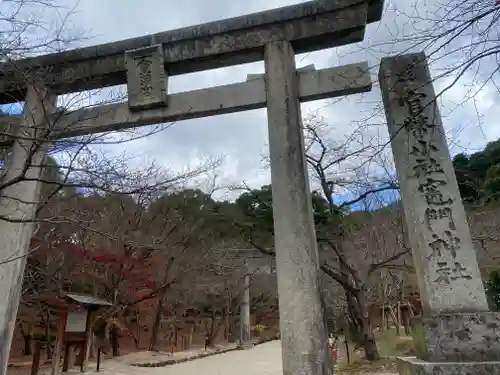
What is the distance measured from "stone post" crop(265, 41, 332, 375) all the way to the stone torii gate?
14 millimetres

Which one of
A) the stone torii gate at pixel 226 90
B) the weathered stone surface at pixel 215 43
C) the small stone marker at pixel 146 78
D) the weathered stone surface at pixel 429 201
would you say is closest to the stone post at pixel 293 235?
the stone torii gate at pixel 226 90

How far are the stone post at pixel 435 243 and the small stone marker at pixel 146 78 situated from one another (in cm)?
333

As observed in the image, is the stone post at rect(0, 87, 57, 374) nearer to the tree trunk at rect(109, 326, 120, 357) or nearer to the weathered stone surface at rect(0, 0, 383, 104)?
the weathered stone surface at rect(0, 0, 383, 104)

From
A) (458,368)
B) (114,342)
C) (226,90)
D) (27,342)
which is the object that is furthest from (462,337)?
(27,342)

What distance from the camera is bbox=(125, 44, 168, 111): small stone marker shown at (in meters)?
6.17

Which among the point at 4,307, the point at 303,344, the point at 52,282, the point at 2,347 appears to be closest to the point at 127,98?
the point at 4,307

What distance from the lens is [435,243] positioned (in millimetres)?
4234

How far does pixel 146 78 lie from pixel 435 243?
4.81 m

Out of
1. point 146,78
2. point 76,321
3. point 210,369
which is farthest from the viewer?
point 210,369

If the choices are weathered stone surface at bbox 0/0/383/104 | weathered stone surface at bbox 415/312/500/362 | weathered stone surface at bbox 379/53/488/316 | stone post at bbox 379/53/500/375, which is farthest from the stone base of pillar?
weathered stone surface at bbox 0/0/383/104

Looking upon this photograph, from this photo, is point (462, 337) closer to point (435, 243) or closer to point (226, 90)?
point (435, 243)

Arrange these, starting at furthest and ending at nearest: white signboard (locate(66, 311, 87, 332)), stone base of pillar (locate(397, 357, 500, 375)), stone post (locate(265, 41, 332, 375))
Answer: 1. white signboard (locate(66, 311, 87, 332))
2. stone post (locate(265, 41, 332, 375))
3. stone base of pillar (locate(397, 357, 500, 375))

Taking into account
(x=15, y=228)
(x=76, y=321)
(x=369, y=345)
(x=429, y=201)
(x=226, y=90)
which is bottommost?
(x=369, y=345)

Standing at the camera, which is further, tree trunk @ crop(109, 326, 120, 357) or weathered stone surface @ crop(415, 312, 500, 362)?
tree trunk @ crop(109, 326, 120, 357)
